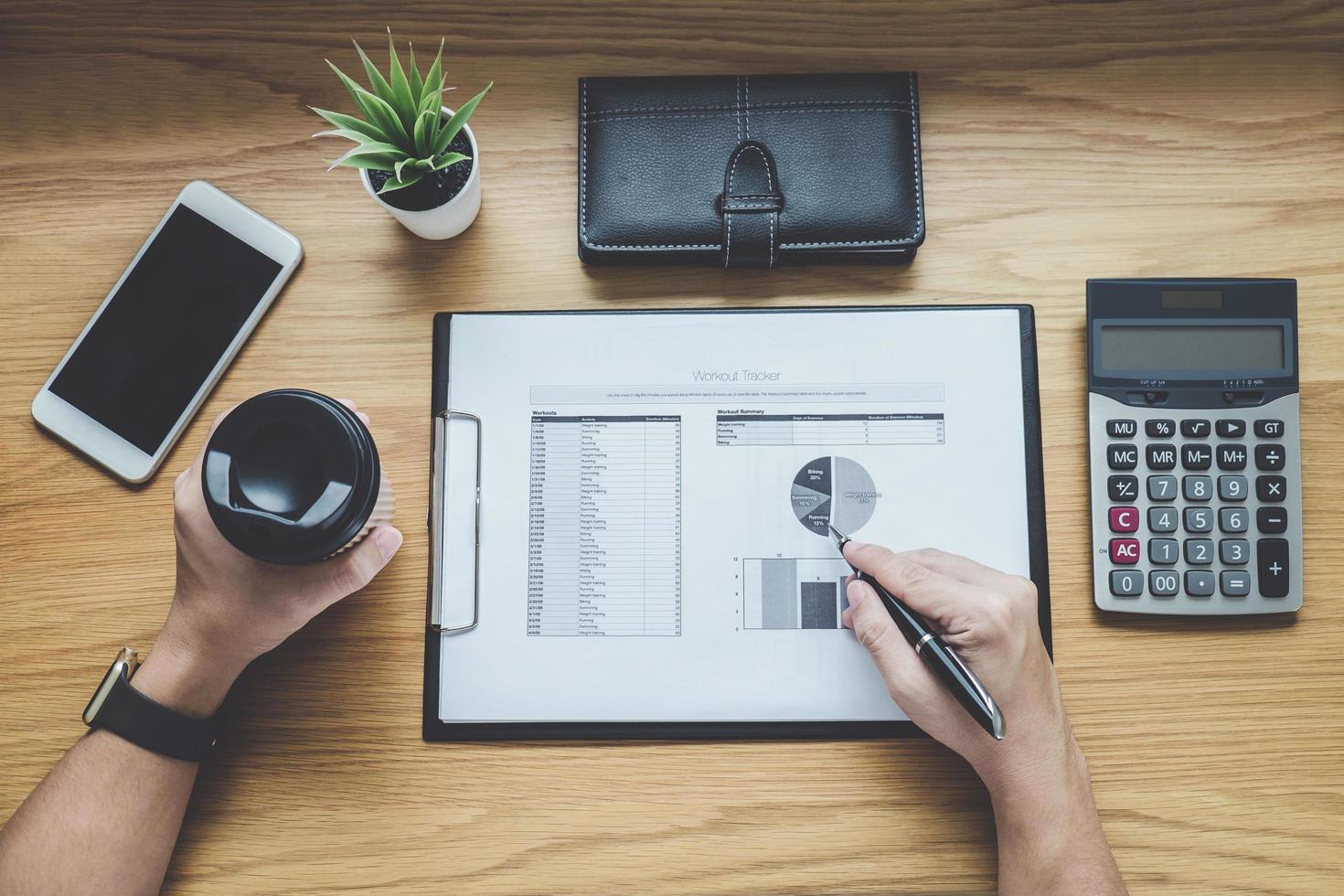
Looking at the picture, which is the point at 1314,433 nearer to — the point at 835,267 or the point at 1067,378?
the point at 1067,378

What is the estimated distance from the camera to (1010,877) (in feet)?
2.03

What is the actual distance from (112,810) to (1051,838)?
0.68 m

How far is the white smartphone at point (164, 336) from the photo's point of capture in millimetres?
685

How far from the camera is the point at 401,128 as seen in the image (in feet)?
2.04

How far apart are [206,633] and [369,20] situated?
52 centimetres

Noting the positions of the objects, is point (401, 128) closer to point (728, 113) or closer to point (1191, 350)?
point (728, 113)

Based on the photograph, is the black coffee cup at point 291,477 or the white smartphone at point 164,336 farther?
the white smartphone at point 164,336

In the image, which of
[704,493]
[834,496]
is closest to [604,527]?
[704,493]

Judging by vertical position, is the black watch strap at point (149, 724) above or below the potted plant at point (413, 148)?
below

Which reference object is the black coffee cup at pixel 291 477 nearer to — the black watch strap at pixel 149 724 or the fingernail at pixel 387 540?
the fingernail at pixel 387 540

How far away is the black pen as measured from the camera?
0.58 m

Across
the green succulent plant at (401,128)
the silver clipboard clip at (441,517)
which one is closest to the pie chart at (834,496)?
Answer: the silver clipboard clip at (441,517)

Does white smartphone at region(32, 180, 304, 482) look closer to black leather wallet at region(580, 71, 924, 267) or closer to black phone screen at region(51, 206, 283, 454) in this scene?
black phone screen at region(51, 206, 283, 454)

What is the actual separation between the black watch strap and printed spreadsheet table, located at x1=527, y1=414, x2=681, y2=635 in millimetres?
258
